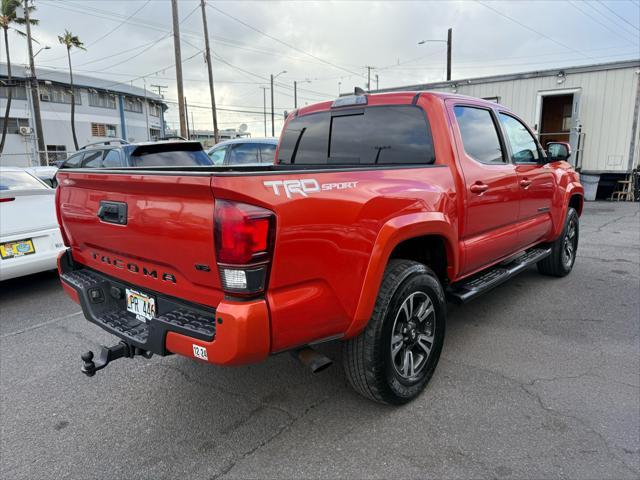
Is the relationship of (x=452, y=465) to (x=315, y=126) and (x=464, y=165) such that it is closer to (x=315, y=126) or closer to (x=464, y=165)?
(x=464, y=165)

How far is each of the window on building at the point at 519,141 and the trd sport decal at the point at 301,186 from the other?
8.71 ft

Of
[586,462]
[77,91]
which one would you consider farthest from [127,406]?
[77,91]

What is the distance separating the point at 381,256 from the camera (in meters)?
2.43

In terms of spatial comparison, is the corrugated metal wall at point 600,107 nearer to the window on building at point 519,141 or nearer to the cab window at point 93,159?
the window on building at point 519,141

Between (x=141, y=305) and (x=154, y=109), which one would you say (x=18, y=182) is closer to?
(x=141, y=305)

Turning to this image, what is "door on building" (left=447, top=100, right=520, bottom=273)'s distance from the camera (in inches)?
133

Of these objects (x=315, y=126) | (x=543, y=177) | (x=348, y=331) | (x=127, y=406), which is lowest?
(x=127, y=406)

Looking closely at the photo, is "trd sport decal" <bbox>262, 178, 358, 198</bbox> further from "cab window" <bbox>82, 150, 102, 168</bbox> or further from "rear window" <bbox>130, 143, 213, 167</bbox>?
"cab window" <bbox>82, 150, 102, 168</bbox>

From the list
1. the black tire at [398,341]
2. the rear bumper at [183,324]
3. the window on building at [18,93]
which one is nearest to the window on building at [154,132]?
the window on building at [18,93]

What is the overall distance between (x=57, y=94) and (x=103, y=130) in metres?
4.96

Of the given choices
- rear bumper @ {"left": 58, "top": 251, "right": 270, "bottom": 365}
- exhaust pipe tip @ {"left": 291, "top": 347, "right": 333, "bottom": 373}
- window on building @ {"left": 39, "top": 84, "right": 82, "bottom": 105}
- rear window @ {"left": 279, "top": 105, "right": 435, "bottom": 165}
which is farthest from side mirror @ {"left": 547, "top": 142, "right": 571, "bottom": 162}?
window on building @ {"left": 39, "top": 84, "right": 82, "bottom": 105}

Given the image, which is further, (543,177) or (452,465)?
(543,177)

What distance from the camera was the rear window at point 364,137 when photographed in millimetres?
3291

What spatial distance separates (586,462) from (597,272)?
4.23m
